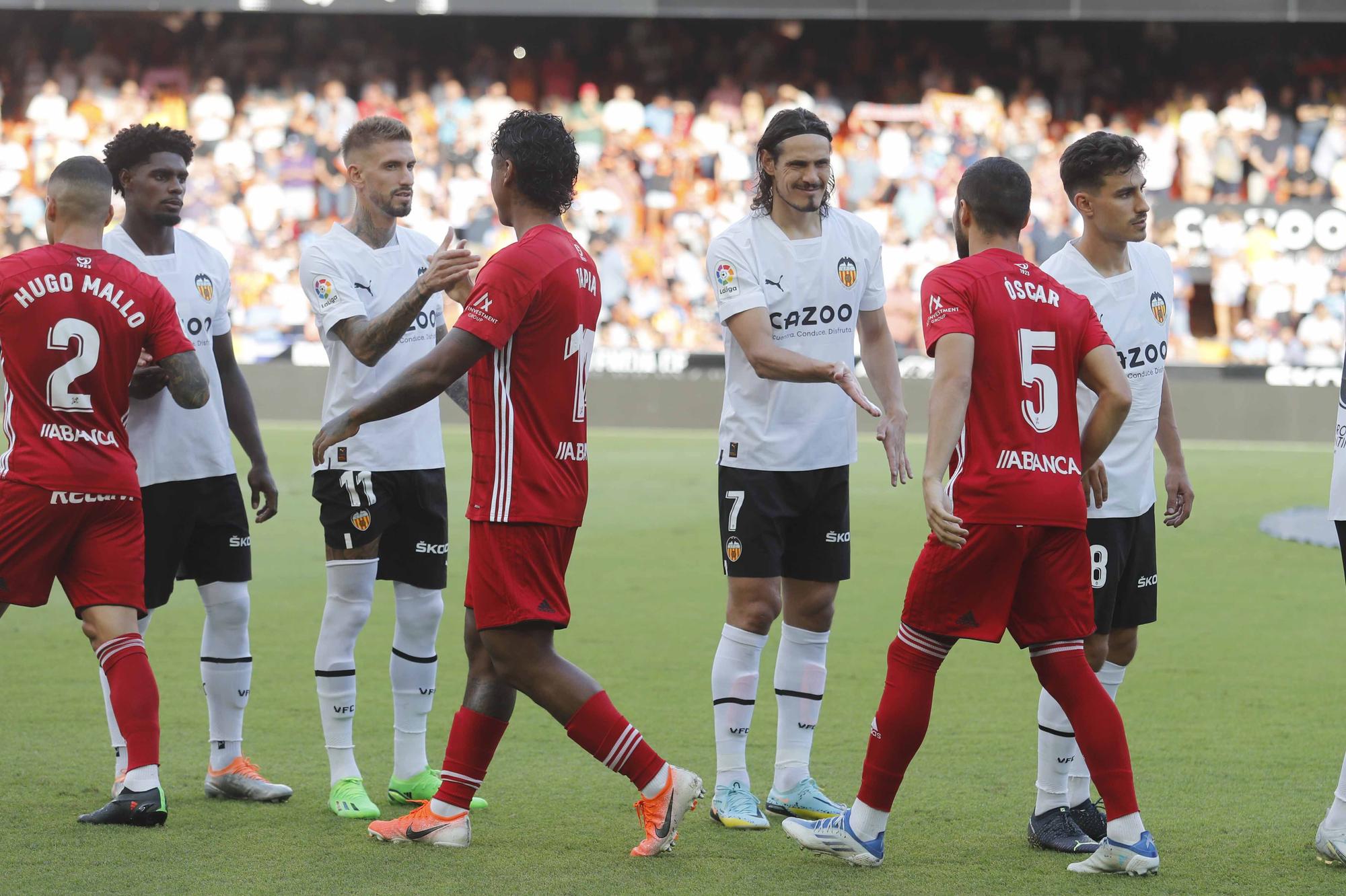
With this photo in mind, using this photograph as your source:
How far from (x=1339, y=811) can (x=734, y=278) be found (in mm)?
2396

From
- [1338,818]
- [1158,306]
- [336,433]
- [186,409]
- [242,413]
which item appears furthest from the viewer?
[242,413]

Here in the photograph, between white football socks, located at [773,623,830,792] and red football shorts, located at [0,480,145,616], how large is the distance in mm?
2074

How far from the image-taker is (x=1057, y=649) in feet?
13.4

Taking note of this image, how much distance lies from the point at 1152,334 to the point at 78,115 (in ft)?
75.6

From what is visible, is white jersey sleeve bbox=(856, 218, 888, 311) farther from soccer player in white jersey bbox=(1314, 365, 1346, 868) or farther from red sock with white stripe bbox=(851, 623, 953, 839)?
soccer player in white jersey bbox=(1314, 365, 1346, 868)

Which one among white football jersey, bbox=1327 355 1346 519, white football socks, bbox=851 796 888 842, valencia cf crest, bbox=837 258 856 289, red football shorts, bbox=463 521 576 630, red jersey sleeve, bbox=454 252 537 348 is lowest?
white football socks, bbox=851 796 888 842

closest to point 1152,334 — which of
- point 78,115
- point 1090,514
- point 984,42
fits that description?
point 1090,514

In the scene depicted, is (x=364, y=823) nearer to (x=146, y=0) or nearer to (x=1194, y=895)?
(x=1194, y=895)

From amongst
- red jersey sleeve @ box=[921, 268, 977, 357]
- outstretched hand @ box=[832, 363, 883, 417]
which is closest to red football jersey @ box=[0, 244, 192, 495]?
outstretched hand @ box=[832, 363, 883, 417]

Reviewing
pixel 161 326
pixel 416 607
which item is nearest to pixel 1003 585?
pixel 416 607

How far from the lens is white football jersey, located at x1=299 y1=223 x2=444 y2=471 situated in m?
4.93

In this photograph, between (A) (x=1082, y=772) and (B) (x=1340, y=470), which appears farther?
(A) (x=1082, y=772)

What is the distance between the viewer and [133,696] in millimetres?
4477

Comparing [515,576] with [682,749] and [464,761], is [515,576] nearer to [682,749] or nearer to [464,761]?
[464,761]
